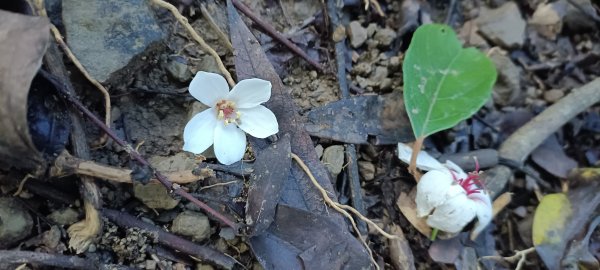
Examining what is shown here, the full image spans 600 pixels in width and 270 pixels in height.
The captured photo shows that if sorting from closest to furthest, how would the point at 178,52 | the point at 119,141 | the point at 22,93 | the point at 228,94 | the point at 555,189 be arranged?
the point at 22,93, the point at 119,141, the point at 228,94, the point at 178,52, the point at 555,189

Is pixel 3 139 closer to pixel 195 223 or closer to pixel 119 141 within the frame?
pixel 119 141

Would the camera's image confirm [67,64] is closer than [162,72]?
Yes

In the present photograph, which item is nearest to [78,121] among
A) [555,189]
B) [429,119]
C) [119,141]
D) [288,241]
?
[119,141]

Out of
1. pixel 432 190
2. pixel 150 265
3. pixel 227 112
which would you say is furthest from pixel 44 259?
pixel 432 190

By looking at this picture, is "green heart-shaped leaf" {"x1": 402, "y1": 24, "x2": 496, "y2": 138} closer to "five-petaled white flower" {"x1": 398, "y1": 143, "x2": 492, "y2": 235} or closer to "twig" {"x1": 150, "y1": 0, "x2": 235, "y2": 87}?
"five-petaled white flower" {"x1": 398, "y1": 143, "x2": 492, "y2": 235}

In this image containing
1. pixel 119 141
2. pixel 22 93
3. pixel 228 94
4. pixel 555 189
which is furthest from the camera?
pixel 555 189

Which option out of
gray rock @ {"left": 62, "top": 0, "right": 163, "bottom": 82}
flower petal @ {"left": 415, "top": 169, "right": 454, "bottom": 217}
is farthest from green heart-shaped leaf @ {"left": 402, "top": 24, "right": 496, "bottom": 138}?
gray rock @ {"left": 62, "top": 0, "right": 163, "bottom": 82}
